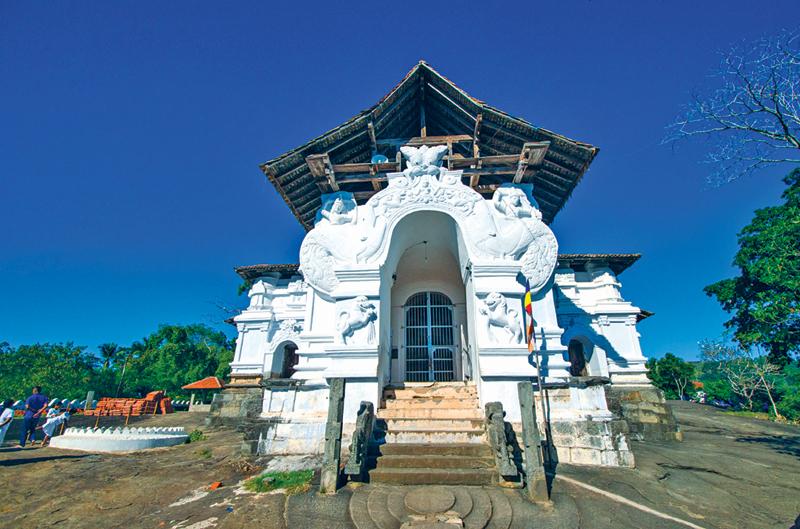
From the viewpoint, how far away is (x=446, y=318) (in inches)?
426

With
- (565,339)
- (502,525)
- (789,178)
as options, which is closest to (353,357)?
(502,525)

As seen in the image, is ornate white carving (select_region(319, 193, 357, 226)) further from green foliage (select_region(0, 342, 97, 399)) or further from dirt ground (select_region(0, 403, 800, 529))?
green foliage (select_region(0, 342, 97, 399))

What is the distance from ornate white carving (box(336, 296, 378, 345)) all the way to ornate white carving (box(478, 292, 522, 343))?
2.31 meters

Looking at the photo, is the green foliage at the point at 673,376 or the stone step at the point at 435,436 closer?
the stone step at the point at 435,436

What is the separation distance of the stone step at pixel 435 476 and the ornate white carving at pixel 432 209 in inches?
165

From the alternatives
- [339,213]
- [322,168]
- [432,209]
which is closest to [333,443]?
[432,209]

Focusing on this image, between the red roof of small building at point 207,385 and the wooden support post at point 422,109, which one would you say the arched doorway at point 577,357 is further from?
the red roof of small building at point 207,385

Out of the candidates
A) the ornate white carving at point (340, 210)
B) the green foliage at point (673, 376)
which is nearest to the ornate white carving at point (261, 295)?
the ornate white carving at point (340, 210)

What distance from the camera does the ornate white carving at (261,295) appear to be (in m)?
16.7

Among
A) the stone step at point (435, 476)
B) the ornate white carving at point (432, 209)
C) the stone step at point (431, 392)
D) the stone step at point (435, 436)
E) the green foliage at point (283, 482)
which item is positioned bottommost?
the green foliage at point (283, 482)

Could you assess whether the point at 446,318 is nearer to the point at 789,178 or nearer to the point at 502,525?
the point at 502,525

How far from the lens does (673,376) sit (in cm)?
3403

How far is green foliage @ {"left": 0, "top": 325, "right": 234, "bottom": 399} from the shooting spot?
3312 centimetres

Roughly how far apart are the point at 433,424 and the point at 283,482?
268 cm
